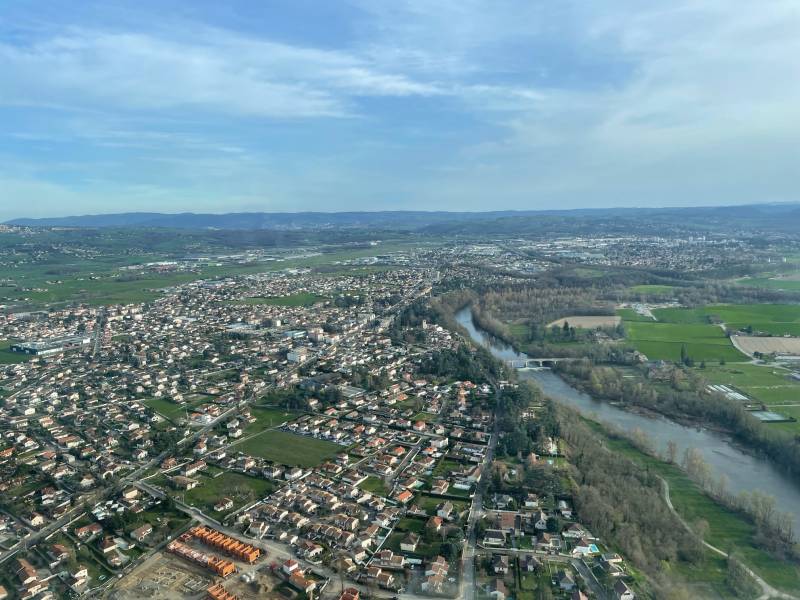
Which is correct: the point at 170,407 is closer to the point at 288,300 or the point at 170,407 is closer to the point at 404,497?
the point at 404,497

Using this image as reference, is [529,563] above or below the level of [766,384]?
above

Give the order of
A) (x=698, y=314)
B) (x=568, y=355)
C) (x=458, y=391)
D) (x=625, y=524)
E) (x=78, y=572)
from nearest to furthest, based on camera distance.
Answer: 1. (x=78, y=572)
2. (x=625, y=524)
3. (x=458, y=391)
4. (x=568, y=355)
5. (x=698, y=314)

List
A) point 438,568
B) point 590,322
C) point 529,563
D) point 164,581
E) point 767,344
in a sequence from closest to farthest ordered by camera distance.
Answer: point 164,581 → point 438,568 → point 529,563 → point 767,344 → point 590,322

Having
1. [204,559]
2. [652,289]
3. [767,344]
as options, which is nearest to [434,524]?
[204,559]

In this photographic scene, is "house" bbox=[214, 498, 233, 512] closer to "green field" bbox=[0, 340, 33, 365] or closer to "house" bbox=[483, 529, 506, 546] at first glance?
"house" bbox=[483, 529, 506, 546]

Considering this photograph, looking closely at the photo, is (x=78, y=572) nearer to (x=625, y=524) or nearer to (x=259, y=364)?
(x=625, y=524)

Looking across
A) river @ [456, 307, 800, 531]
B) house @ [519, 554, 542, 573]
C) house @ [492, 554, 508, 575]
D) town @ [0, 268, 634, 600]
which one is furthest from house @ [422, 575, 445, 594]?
river @ [456, 307, 800, 531]

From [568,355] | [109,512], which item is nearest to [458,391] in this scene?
[568,355]
